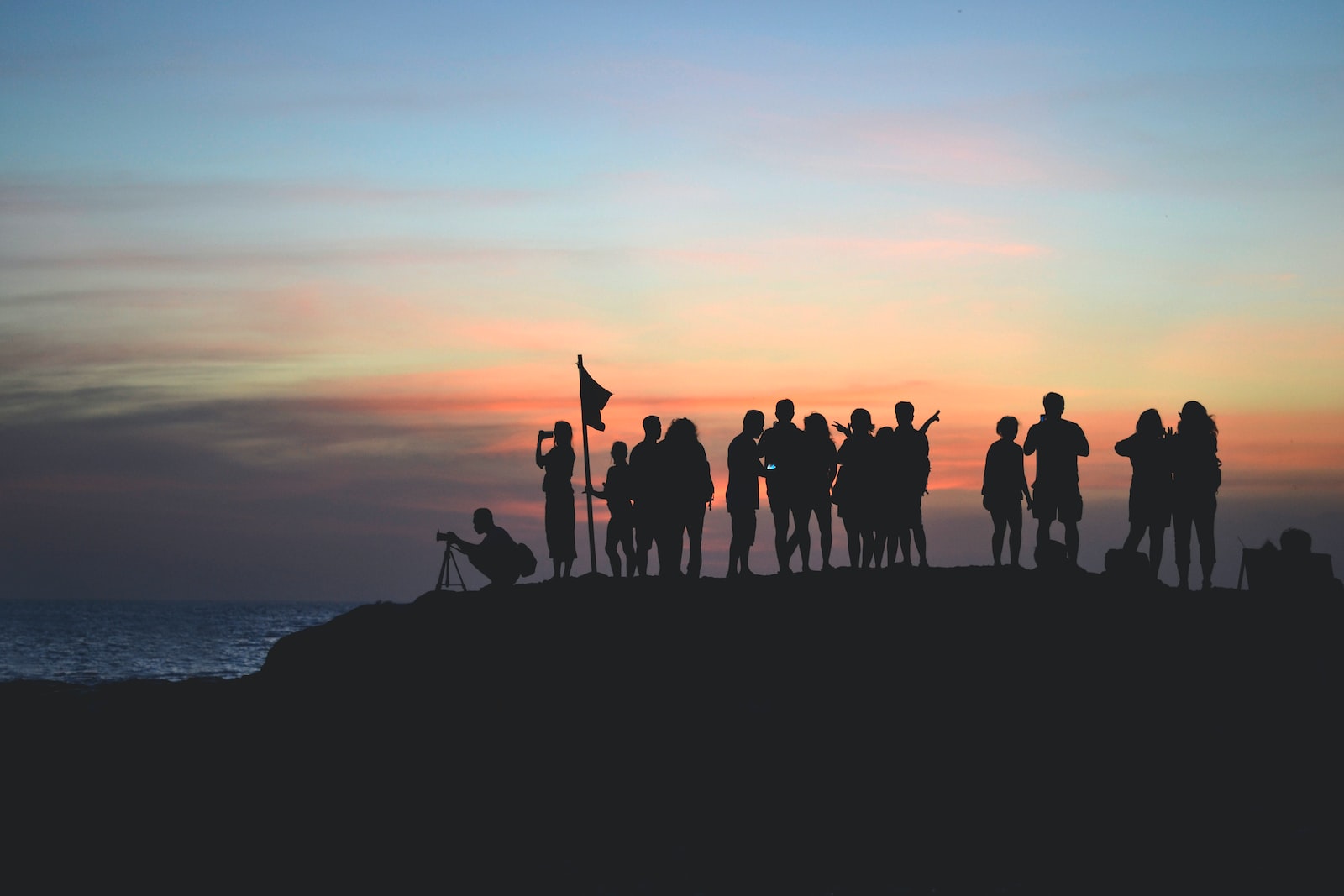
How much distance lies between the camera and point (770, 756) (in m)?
15.9

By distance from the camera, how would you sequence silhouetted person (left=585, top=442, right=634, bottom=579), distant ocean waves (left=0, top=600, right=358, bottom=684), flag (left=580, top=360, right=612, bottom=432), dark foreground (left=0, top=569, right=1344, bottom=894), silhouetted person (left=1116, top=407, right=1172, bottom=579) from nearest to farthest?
1. dark foreground (left=0, top=569, right=1344, bottom=894)
2. silhouetted person (left=1116, top=407, right=1172, bottom=579)
3. silhouetted person (left=585, top=442, right=634, bottom=579)
4. flag (left=580, top=360, right=612, bottom=432)
5. distant ocean waves (left=0, top=600, right=358, bottom=684)

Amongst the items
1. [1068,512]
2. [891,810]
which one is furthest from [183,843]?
[1068,512]

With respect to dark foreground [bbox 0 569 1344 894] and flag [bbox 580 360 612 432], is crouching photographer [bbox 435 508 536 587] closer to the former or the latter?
dark foreground [bbox 0 569 1344 894]

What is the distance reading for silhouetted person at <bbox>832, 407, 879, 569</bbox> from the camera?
19.1 m

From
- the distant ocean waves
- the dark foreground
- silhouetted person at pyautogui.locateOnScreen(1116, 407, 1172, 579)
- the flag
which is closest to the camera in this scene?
the dark foreground

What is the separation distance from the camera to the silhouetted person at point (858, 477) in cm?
1911

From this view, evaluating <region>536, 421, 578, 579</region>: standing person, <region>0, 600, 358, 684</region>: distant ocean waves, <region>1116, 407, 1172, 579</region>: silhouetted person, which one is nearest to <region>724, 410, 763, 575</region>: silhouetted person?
<region>536, 421, 578, 579</region>: standing person

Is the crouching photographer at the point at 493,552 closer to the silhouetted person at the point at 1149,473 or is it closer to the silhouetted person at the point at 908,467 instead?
the silhouetted person at the point at 908,467

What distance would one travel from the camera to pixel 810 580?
1998cm

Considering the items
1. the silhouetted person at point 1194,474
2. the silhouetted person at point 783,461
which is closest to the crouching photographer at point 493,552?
the silhouetted person at point 783,461

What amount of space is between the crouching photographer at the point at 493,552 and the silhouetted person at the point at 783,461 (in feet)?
15.6

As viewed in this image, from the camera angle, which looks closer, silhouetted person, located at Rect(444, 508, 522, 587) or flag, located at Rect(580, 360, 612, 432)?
silhouetted person, located at Rect(444, 508, 522, 587)

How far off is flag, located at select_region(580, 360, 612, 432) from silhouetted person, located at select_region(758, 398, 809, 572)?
4.65 meters

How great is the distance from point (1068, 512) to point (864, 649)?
374 centimetres
